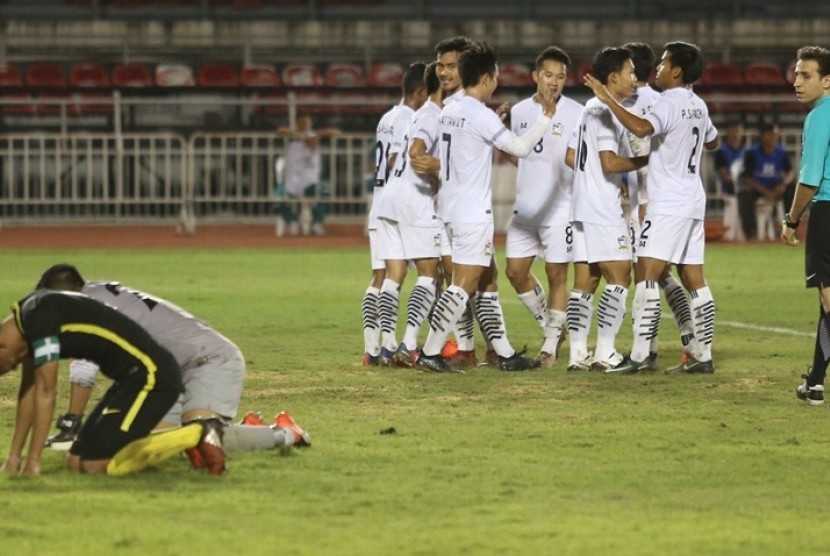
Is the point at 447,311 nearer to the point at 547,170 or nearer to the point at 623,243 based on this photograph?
the point at 623,243

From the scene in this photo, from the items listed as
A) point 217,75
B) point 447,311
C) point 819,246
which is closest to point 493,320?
point 447,311

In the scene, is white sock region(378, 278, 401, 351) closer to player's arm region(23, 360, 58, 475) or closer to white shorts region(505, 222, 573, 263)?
white shorts region(505, 222, 573, 263)

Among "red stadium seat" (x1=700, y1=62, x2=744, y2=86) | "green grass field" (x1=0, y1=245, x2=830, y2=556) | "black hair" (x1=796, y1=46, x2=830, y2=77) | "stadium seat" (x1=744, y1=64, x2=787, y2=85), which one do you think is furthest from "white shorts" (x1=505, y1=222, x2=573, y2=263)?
"stadium seat" (x1=744, y1=64, x2=787, y2=85)

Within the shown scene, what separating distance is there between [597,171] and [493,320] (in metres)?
1.33

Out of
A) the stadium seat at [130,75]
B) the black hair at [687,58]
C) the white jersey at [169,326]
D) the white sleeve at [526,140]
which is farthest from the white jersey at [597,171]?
the stadium seat at [130,75]

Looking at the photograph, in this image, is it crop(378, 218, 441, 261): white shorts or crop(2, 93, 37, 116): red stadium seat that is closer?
crop(378, 218, 441, 261): white shorts

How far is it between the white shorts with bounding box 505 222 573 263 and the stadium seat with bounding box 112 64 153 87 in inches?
799

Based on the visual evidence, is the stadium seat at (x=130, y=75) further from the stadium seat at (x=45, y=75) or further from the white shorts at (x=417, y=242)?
the white shorts at (x=417, y=242)

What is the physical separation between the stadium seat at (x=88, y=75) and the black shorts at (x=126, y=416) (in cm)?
2452

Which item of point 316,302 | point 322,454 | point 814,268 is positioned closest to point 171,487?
point 322,454

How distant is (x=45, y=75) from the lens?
31531 millimetres

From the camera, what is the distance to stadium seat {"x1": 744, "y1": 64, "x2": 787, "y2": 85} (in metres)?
32.1

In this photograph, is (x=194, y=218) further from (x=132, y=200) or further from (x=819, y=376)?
(x=819, y=376)

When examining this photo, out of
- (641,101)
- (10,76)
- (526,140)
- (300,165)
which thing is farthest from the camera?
(10,76)
